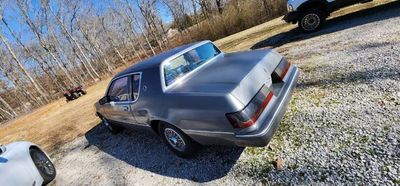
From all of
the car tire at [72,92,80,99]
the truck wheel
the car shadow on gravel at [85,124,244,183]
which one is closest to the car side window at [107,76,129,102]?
the car shadow on gravel at [85,124,244,183]

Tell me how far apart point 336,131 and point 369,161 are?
2.31ft

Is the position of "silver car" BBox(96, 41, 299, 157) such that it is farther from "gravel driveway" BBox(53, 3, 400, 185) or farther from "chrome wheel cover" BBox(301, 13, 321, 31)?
"chrome wheel cover" BBox(301, 13, 321, 31)

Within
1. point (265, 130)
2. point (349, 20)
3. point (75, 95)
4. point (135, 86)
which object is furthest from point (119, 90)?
point (75, 95)

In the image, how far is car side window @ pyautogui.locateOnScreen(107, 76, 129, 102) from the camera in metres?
4.86

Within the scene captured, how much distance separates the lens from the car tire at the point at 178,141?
12.8ft

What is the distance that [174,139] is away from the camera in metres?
4.14

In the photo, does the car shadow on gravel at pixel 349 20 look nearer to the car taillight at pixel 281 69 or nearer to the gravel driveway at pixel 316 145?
the gravel driveway at pixel 316 145

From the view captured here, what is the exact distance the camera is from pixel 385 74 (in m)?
4.46

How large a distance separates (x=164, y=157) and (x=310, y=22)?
282 inches

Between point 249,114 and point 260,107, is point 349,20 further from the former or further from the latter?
point 249,114

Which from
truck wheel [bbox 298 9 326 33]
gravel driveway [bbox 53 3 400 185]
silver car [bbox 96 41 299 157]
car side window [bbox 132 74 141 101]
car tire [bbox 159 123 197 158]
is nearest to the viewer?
gravel driveway [bbox 53 3 400 185]

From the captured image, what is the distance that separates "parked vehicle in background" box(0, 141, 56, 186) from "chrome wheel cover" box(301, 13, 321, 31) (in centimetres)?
847

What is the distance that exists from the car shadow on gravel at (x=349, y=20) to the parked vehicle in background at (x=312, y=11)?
13.2 inches

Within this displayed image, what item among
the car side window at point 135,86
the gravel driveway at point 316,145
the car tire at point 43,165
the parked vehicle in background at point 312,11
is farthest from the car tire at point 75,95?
the car side window at point 135,86
